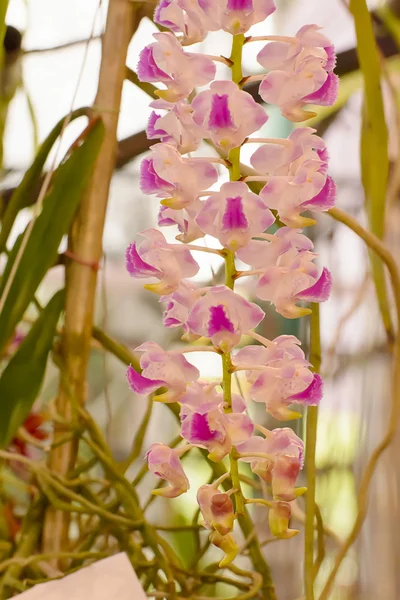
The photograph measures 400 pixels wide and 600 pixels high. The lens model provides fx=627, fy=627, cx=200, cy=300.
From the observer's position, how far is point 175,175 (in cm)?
28

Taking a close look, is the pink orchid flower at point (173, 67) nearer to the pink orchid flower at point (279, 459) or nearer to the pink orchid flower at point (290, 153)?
the pink orchid flower at point (290, 153)

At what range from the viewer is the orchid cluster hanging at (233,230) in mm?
271

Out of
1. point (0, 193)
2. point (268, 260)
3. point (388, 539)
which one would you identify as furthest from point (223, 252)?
point (388, 539)

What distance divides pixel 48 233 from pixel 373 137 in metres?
0.26

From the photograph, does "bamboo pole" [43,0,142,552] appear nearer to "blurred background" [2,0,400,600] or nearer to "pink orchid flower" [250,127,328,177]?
"blurred background" [2,0,400,600]

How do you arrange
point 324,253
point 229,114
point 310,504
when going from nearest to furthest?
point 229,114 < point 310,504 < point 324,253

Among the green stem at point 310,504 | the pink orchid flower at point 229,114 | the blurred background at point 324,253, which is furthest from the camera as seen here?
the blurred background at point 324,253

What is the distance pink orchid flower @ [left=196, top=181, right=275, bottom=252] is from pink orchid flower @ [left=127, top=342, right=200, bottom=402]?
0.06 m

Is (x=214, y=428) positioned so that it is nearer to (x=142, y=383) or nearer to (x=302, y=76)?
(x=142, y=383)

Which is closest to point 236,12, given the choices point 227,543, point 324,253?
point 227,543

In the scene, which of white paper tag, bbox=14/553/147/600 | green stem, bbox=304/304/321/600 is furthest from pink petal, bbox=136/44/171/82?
white paper tag, bbox=14/553/147/600

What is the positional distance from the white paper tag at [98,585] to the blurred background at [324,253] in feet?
0.85

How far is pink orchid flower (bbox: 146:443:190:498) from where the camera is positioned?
0.30 meters

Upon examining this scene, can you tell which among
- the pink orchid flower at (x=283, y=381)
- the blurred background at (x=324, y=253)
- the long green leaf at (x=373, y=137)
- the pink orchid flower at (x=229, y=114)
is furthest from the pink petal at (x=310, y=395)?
the blurred background at (x=324, y=253)
